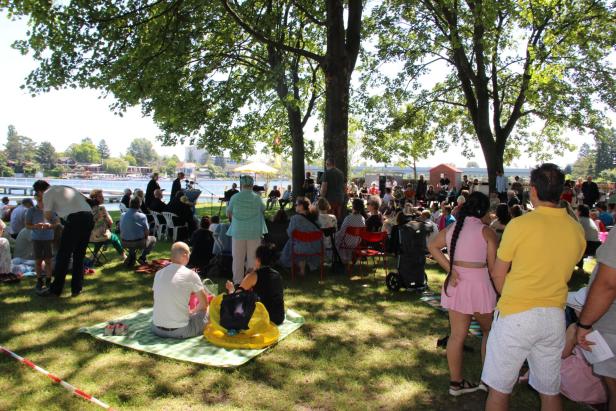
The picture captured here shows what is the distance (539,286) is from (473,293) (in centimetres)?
99

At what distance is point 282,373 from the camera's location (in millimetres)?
4066

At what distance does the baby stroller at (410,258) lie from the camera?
6.77m

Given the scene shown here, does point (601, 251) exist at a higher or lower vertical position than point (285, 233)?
higher

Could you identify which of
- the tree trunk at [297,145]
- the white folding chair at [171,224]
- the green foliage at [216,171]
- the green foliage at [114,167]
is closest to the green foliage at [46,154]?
the green foliage at [114,167]

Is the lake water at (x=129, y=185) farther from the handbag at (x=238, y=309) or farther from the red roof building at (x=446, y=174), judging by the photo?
the red roof building at (x=446, y=174)

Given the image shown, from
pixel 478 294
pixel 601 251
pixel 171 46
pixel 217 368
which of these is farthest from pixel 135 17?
pixel 601 251

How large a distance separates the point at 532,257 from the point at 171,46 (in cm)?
1017

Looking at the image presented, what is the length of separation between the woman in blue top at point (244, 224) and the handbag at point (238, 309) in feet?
6.27

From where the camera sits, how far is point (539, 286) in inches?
96.5

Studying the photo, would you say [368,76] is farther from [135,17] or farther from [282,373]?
[282,373]

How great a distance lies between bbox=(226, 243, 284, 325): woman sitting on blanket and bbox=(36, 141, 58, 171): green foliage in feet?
409

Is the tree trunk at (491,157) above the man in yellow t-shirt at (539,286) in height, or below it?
above

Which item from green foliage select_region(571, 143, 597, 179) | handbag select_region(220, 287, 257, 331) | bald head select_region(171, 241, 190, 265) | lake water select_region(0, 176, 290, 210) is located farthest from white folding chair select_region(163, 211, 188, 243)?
green foliage select_region(571, 143, 597, 179)

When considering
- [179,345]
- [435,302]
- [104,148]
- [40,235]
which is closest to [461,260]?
[179,345]
